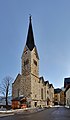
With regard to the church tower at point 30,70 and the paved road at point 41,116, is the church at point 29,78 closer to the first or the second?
the church tower at point 30,70

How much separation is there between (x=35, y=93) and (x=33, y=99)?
3862 millimetres

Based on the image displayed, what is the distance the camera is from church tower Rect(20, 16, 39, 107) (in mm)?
77562

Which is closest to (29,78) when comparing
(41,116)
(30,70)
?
(30,70)

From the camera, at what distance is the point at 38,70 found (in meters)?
85.9

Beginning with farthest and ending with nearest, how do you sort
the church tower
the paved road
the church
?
the church tower → the church → the paved road

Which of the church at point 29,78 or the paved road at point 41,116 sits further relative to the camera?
the church at point 29,78

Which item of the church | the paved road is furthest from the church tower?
the paved road

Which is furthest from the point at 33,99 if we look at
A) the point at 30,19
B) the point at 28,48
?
the point at 30,19

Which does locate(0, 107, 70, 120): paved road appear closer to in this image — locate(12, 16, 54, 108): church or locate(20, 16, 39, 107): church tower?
locate(12, 16, 54, 108): church

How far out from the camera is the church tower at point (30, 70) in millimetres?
77562

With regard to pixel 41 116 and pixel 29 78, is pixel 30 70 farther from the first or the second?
pixel 41 116

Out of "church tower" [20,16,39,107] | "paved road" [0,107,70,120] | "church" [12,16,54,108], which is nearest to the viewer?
"paved road" [0,107,70,120]

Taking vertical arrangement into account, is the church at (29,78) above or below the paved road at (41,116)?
above

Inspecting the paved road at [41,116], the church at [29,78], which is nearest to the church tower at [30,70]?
the church at [29,78]
